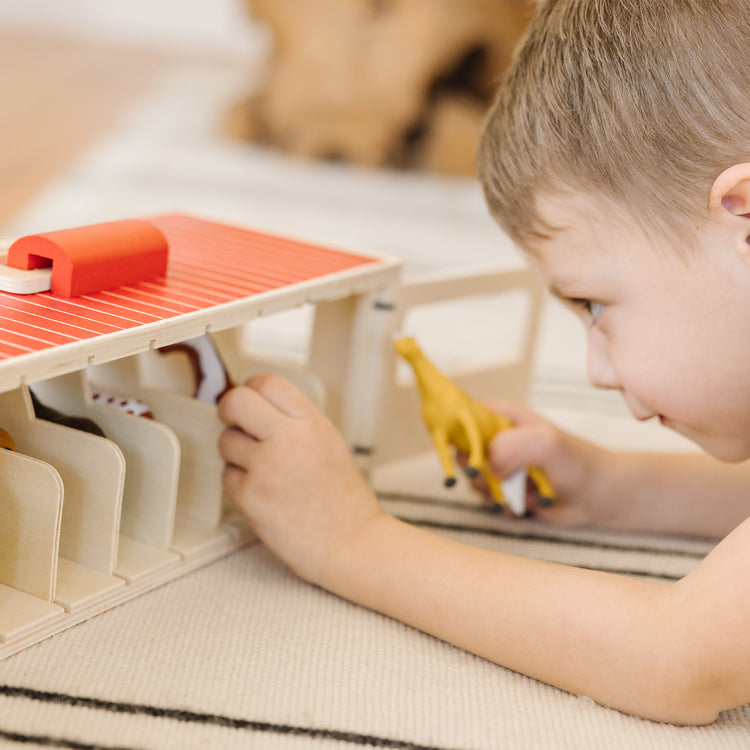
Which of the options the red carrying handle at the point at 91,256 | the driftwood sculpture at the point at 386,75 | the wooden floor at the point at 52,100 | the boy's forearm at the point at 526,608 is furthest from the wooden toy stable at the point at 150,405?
the driftwood sculpture at the point at 386,75

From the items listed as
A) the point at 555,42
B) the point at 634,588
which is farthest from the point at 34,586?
the point at 555,42

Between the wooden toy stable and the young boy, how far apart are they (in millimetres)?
51

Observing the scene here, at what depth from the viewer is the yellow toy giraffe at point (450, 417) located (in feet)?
2.38

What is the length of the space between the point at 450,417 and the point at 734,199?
25cm

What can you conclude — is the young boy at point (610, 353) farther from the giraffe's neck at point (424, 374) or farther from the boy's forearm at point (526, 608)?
the giraffe's neck at point (424, 374)

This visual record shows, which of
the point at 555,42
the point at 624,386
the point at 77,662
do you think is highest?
the point at 555,42

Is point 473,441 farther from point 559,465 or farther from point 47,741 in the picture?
point 47,741

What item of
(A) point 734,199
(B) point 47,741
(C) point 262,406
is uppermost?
(A) point 734,199

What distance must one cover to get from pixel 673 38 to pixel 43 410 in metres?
0.43

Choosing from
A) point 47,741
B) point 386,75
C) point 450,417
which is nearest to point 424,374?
point 450,417

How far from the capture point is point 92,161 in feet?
6.73

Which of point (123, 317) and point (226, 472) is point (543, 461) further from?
point (123, 317)

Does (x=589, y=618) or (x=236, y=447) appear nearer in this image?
(x=589, y=618)

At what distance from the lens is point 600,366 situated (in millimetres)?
641
